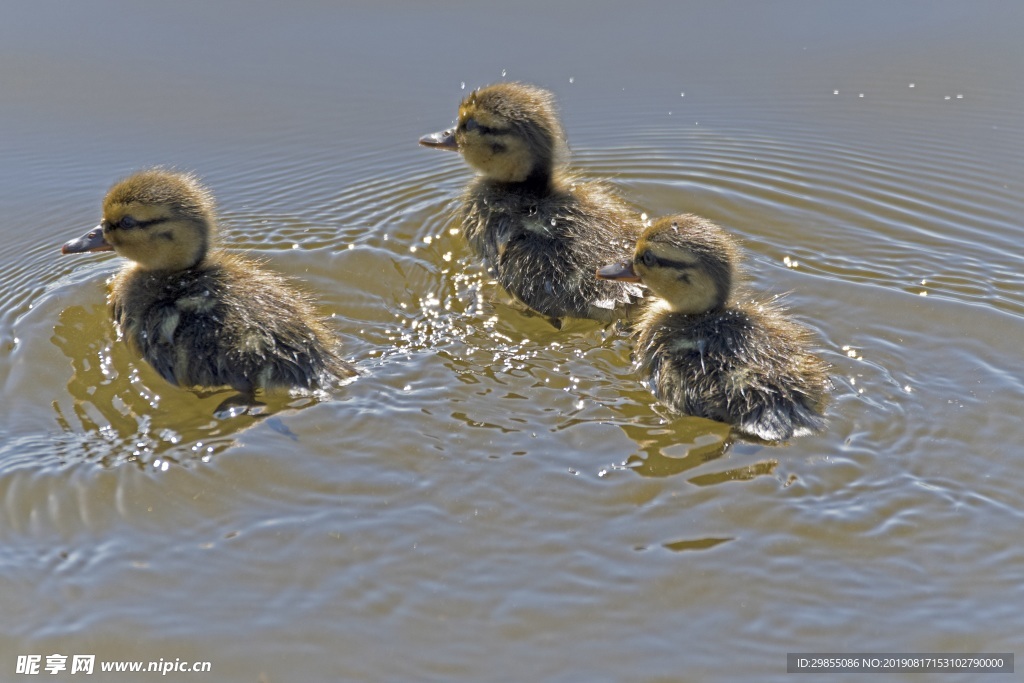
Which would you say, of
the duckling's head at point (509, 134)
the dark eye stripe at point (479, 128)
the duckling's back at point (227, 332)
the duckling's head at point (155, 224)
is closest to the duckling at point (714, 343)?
the duckling's head at point (509, 134)

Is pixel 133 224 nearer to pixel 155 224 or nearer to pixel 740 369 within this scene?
pixel 155 224

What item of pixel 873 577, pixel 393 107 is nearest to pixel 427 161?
pixel 393 107

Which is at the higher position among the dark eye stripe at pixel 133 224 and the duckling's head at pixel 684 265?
the dark eye stripe at pixel 133 224

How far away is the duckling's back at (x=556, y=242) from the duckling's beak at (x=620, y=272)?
126 mm

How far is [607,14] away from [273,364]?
373 cm

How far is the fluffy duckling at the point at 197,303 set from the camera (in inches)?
182

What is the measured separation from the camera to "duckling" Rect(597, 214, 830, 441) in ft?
14.5

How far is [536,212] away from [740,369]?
1539 millimetres

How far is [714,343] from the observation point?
187 inches

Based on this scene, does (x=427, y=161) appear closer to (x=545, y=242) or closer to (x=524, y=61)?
(x=524, y=61)

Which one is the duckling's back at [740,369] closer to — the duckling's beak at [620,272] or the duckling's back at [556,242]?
the duckling's beak at [620,272]

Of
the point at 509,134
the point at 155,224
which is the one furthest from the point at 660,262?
the point at 155,224
